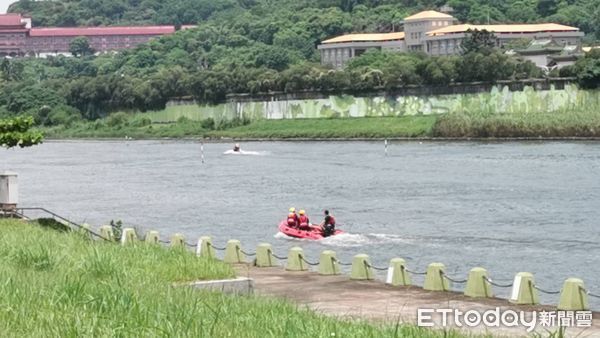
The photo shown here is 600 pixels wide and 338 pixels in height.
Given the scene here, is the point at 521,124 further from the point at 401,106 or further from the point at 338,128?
the point at 338,128

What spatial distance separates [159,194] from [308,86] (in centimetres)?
6986

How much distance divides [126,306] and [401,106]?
371 feet

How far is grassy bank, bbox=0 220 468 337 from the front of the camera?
1424 centimetres

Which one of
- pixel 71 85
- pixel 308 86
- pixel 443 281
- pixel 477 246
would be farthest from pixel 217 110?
pixel 443 281

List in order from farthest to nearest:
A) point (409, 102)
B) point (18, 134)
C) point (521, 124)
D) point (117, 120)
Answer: point (117, 120)
point (409, 102)
point (521, 124)
point (18, 134)

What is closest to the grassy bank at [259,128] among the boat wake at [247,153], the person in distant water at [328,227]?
the boat wake at [247,153]

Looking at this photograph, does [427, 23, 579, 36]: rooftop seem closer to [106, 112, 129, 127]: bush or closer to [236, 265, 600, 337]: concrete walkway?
[106, 112, 129, 127]: bush

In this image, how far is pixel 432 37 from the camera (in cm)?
18512

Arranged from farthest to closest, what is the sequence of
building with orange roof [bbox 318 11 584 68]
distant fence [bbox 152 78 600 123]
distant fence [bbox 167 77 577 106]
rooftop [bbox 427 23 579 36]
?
1. rooftop [bbox 427 23 579 36]
2. building with orange roof [bbox 318 11 584 68]
3. distant fence [bbox 167 77 577 106]
4. distant fence [bbox 152 78 600 123]

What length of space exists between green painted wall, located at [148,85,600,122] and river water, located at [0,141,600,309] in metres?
10.7

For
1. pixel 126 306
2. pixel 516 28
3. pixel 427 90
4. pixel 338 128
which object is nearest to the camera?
pixel 126 306

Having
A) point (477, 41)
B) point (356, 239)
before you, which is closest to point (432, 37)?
point (477, 41)

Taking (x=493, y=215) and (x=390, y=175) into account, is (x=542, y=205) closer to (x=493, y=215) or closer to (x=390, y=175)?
(x=493, y=215)

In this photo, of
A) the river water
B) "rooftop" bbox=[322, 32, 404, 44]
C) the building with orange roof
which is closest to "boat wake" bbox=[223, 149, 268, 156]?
the river water
